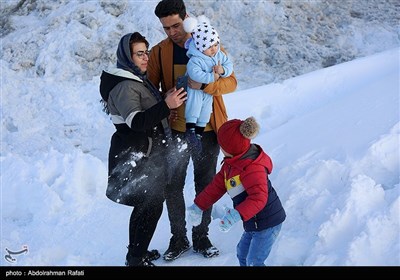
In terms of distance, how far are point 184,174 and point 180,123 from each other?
0.43m

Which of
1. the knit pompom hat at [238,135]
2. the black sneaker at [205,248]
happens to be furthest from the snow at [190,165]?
the knit pompom hat at [238,135]

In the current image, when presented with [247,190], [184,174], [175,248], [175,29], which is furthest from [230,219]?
[175,29]

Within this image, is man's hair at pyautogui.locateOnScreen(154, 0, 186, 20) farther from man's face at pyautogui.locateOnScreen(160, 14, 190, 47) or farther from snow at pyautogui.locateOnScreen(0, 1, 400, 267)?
snow at pyautogui.locateOnScreen(0, 1, 400, 267)

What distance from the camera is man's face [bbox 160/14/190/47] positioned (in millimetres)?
3871

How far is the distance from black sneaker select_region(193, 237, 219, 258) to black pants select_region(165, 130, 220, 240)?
0.03 meters

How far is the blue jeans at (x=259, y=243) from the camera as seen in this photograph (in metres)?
3.56

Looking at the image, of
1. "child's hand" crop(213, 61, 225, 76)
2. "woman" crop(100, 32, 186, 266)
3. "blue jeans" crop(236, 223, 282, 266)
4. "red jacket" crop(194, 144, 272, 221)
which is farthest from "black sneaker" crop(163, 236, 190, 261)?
"child's hand" crop(213, 61, 225, 76)

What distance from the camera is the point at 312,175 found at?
4520mm

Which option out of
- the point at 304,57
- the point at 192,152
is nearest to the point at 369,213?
the point at 192,152

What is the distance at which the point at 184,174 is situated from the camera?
427cm

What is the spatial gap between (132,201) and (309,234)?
4.34ft

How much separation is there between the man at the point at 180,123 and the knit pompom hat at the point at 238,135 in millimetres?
531

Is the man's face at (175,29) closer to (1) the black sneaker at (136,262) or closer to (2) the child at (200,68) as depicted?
(2) the child at (200,68)

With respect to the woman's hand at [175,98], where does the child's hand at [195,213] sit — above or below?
below
